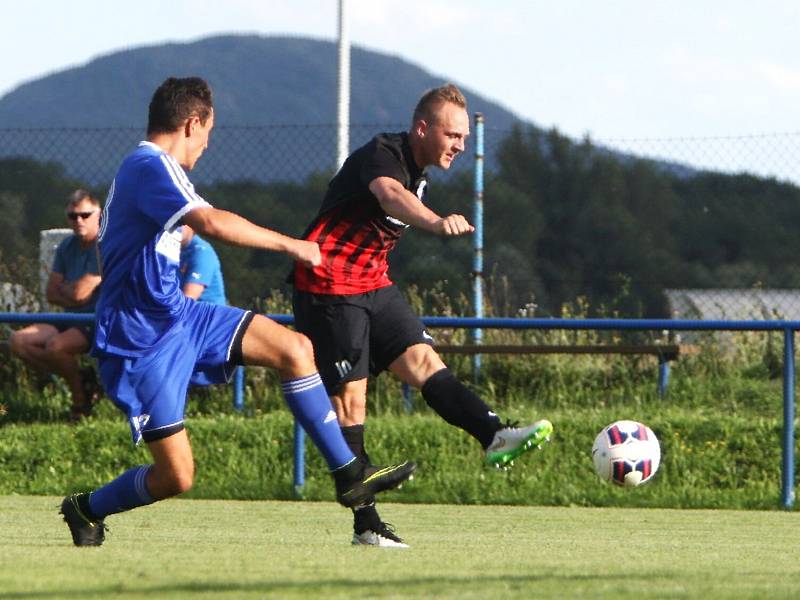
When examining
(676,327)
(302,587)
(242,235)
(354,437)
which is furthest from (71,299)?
(302,587)

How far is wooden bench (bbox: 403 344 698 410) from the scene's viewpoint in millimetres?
11789

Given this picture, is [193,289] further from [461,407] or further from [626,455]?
[461,407]

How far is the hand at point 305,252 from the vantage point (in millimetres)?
5684

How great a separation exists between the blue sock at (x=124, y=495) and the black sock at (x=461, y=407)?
1.30 meters

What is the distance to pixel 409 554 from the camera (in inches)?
238

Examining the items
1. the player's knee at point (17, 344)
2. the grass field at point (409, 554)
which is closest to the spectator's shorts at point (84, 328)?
the player's knee at point (17, 344)

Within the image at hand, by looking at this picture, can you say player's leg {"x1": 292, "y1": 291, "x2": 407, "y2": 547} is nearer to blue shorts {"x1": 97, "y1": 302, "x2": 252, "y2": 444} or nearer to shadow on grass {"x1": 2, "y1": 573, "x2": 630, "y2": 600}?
blue shorts {"x1": 97, "y1": 302, "x2": 252, "y2": 444}

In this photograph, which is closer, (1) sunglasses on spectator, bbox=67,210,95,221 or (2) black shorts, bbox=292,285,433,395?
(2) black shorts, bbox=292,285,433,395

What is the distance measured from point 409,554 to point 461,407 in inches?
38.3

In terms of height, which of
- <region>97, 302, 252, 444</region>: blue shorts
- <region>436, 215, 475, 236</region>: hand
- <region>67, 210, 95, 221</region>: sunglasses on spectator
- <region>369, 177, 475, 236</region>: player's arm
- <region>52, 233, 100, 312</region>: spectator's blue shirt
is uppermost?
<region>369, 177, 475, 236</region>: player's arm

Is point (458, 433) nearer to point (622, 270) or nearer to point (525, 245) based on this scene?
point (622, 270)

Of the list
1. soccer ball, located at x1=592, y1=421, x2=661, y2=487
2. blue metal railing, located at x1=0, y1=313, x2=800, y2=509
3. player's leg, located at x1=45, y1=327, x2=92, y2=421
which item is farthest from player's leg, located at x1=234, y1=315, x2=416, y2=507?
player's leg, located at x1=45, y1=327, x2=92, y2=421

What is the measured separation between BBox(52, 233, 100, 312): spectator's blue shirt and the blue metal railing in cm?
73

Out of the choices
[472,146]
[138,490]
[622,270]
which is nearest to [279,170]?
[472,146]
